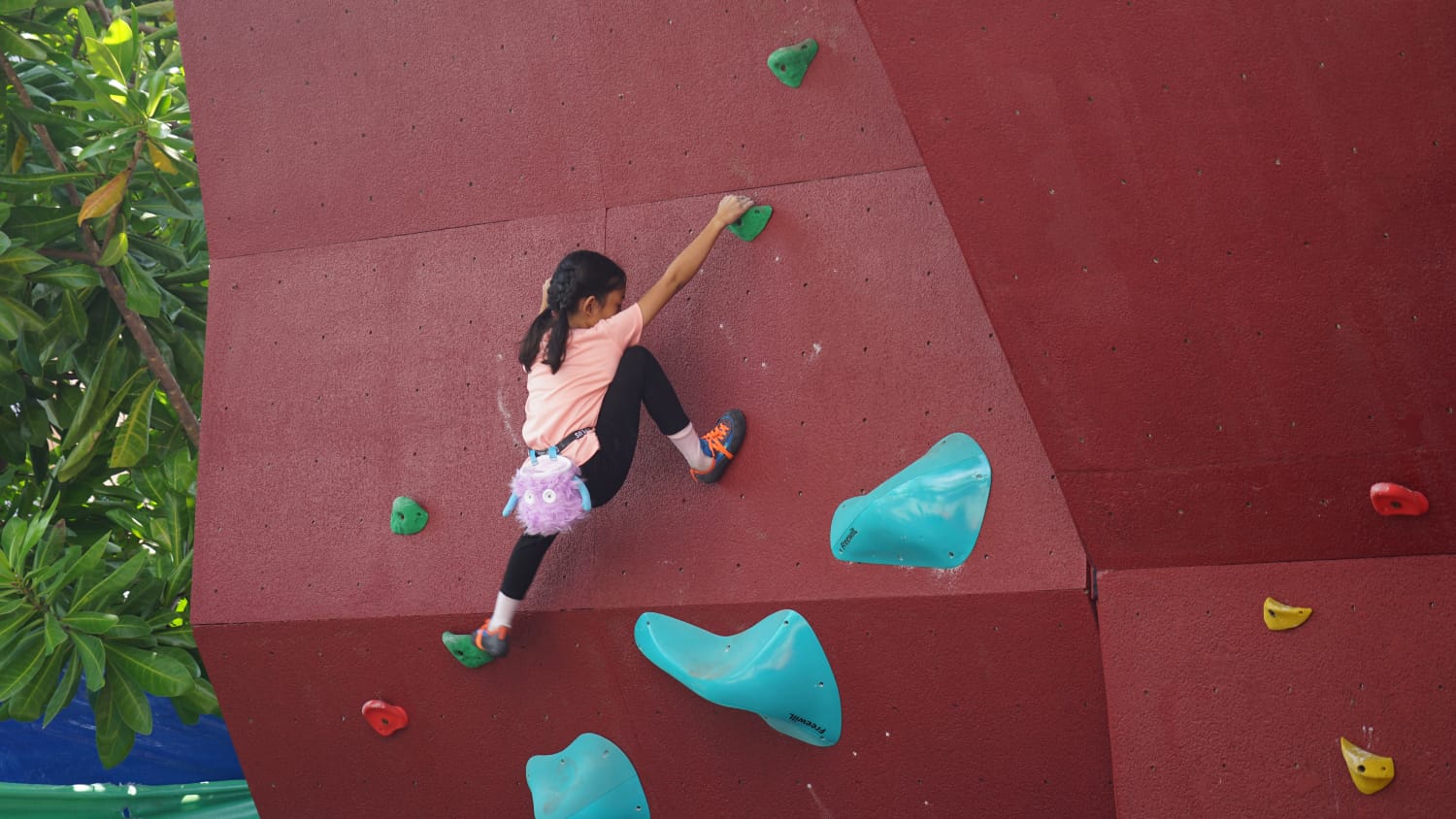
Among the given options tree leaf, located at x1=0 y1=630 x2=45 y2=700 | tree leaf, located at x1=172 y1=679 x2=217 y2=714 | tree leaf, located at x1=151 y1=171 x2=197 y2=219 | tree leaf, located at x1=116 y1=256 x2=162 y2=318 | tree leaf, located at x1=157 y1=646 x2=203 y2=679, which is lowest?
tree leaf, located at x1=172 y1=679 x2=217 y2=714

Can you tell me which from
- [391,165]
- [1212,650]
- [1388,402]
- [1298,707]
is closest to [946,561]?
[1212,650]

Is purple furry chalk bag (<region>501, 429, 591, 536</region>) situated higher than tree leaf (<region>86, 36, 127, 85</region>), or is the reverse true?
tree leaf (<region>86, 36, 127, 85</region>)

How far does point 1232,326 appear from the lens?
2369 millimetres

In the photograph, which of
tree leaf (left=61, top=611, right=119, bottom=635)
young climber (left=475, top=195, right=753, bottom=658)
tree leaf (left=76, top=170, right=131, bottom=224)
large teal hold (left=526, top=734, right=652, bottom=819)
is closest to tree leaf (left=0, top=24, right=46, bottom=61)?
tree leaf (left=76, top=170, right=131, bottom=224)

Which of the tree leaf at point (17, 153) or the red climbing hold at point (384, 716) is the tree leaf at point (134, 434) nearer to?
the tree leaf at point (17, 153)

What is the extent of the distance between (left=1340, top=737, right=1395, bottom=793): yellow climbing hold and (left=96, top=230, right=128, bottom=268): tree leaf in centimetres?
373

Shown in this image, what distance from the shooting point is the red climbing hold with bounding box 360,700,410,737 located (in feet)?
11.3

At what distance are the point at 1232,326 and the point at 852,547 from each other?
96cm

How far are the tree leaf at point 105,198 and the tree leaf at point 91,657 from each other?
4.43 ft

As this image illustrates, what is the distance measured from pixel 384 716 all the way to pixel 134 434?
5.15ft

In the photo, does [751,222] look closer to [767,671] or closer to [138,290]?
[767,671]

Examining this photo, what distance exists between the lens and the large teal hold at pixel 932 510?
2.81m

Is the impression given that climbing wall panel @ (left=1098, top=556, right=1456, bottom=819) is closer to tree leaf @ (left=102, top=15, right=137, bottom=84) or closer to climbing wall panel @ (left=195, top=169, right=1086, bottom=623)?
climbing wall panel @ (left=195, top=169, right=1086, bottom=623)

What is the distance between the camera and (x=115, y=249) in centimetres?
416
